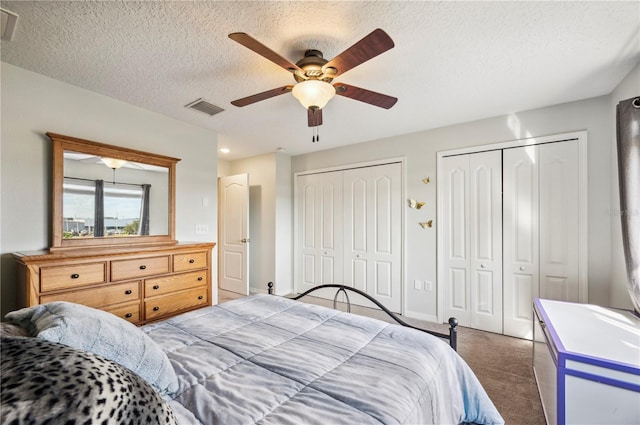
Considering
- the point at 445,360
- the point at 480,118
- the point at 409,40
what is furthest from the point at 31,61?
the point at 480,118

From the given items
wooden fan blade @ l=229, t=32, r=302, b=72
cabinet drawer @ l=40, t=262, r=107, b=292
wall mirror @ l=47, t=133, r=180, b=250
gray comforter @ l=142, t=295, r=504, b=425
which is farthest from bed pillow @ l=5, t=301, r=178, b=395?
wall mirror @ l=47, t=133, r=180, b=250

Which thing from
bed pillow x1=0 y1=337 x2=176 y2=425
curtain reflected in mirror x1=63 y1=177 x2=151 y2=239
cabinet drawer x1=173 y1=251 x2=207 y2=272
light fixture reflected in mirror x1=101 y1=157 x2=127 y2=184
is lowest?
cabinet drawer x1=173 y1=251 x2=207 y2=272

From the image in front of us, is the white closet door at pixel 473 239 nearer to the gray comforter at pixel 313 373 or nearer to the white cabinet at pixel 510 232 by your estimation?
the white cabinet at pixel 510 232

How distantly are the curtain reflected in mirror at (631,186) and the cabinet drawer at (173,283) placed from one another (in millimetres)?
3511

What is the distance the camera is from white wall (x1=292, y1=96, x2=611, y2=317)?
Result: 2.62 metres

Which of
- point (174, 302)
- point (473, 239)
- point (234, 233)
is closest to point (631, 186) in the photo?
point (473, 239)

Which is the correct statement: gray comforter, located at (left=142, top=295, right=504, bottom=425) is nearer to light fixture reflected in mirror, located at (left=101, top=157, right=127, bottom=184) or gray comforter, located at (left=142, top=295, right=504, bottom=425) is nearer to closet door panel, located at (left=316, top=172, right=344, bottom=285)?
light fixture reflected in mirror, located at (left=101, top=157, right=127, bottom=184)

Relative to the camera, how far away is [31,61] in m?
2.05

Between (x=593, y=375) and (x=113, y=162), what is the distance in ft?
12.2

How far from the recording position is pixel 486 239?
3193mm

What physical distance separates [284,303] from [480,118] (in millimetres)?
2935

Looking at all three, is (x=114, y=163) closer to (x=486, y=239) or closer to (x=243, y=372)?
(x=243, y=372)

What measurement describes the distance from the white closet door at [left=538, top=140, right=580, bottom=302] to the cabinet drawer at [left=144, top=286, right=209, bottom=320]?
353 centimetres

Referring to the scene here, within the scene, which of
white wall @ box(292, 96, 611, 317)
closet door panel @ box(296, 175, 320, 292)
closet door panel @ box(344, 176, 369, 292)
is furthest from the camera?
closet door panel @ box(296, 175, 320, 292)
